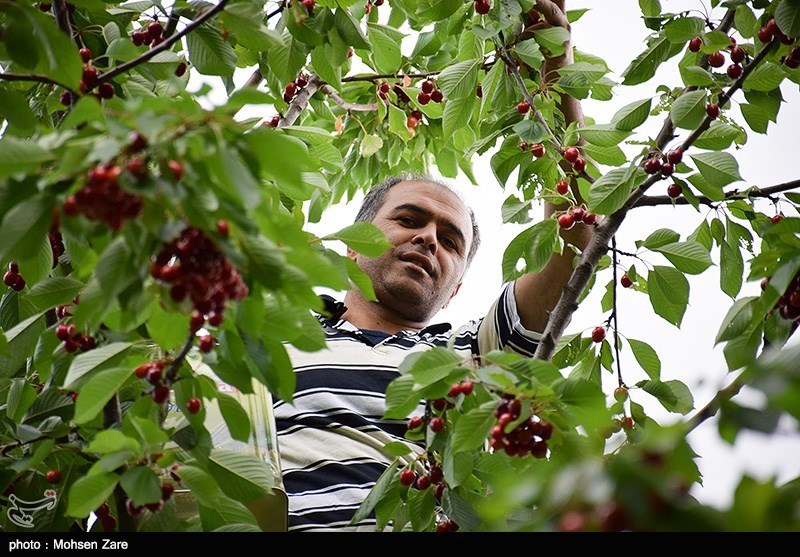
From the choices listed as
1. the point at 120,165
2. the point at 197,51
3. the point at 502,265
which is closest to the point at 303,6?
the point at 197,51

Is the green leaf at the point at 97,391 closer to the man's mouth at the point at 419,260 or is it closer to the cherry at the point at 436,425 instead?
the cherry at the point at 436,425

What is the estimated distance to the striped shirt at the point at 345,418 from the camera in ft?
6.63

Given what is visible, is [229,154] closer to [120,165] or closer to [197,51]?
[120,165]

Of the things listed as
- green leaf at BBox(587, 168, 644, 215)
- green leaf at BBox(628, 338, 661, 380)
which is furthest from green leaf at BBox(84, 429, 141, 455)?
green leaf at BBox(628, 338, 661, 380)

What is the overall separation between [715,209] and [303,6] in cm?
111

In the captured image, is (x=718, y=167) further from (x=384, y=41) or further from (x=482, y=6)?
(x=384, y=41)

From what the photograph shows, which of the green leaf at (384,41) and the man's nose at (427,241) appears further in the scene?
the man's nose at (427,241)

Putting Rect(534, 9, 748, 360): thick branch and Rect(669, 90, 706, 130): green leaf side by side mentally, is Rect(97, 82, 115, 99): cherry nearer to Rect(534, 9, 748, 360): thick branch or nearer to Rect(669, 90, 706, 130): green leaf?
Rect(534, 9, 748, 360): thick branch

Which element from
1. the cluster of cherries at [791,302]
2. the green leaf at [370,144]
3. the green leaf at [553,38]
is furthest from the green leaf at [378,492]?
the green leaf at [370,144]

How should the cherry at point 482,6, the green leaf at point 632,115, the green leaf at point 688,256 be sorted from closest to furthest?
the green leaf at point 688,256 < the green leaf at point 632,115 < the cherry at point 482,6

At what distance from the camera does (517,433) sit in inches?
52.1

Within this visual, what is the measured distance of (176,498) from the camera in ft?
4.89

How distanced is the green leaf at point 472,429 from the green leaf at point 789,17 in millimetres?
1068

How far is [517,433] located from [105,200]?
74cm
